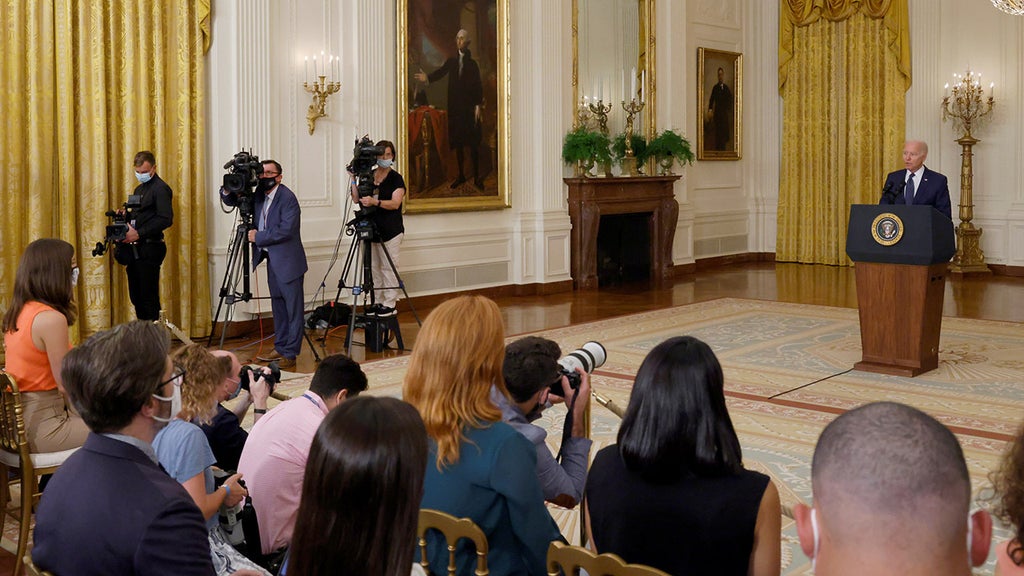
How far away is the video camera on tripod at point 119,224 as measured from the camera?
8.47 m

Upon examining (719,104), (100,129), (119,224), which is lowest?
(119,224)

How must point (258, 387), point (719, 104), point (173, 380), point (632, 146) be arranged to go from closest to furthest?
point (173, 380) < point (258, 387) < point (632, 146) < point (719, 104)

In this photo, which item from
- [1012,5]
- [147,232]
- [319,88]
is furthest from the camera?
[319,88]

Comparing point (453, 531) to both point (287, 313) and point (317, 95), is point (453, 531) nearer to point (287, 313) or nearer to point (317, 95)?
→ point (287, 313)

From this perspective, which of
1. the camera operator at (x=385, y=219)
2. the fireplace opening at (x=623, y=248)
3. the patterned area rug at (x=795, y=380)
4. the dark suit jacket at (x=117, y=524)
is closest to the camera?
the dark suit jacket at (x=117, y=524)

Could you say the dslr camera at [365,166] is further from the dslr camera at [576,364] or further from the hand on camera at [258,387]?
the dslr camera at [576,364]

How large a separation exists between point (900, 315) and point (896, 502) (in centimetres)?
677

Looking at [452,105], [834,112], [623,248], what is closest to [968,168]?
[834,112]

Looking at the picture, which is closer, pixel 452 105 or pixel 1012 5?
pixel 1012 5

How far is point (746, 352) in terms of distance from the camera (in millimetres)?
8805

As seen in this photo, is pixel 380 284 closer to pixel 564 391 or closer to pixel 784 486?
pixel 784 486

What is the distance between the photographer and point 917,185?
8406 mm

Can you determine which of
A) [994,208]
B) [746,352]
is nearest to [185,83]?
[746,352]

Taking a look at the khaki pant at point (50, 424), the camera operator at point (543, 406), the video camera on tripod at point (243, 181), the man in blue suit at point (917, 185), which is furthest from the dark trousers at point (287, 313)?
the camera operator at point (543, 406)
